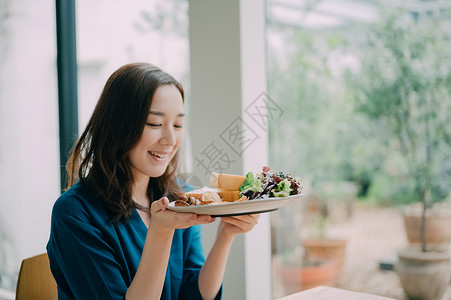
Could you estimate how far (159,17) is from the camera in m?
2.36

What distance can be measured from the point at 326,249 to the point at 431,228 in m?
0.59

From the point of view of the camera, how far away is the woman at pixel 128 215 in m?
1.15

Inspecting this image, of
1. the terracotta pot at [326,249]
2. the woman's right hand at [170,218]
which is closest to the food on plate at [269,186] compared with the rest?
the woman's right hand at [170,218]

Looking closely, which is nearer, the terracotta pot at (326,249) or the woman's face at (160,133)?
the woman's face at (160,133)

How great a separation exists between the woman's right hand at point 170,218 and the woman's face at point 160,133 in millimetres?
200

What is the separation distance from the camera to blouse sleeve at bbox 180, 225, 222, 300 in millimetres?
1421

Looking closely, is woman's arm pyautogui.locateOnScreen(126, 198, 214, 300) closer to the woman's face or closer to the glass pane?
the woman's face

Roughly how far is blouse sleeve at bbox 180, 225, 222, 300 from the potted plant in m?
0.90

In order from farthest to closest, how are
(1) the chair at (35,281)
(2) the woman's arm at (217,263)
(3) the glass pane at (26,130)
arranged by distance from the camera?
(3) the glass pane at (26,130), (1) the chair at (35,281), (2) the woman's arm at (217,263)

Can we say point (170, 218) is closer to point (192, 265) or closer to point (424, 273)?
point (192, 265)

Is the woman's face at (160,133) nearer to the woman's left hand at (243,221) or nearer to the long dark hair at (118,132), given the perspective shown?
the long dark hair at (118,132)

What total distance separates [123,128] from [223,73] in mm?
629

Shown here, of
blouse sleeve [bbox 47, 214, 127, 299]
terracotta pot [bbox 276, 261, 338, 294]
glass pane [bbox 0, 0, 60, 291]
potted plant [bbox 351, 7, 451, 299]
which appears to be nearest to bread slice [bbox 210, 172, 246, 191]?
blouse sleeve [bbox 47, 214, 127, 299]

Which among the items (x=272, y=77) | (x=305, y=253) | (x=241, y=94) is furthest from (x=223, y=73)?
(x=305, y=253)
